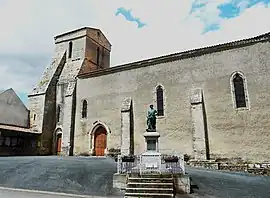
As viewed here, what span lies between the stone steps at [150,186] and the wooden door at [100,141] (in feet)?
35.3

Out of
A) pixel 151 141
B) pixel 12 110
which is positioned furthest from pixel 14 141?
pixel 151 141

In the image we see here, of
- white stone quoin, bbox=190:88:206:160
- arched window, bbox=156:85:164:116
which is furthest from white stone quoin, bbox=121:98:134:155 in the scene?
white stone quoin, bbox=190:88:206:160

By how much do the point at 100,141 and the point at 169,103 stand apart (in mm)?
6837

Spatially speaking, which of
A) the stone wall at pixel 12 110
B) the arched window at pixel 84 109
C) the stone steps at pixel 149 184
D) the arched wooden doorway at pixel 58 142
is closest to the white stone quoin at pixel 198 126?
the stone steps at pixel 149 184

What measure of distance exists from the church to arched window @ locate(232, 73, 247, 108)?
52mm

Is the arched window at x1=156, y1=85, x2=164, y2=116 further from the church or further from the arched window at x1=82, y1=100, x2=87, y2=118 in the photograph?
the arched window at x1=82, y1=100, x2=87, y2=118

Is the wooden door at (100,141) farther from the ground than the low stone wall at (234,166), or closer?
farther from the ground

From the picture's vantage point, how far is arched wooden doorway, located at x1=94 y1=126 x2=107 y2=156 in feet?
62.6

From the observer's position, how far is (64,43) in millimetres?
26094

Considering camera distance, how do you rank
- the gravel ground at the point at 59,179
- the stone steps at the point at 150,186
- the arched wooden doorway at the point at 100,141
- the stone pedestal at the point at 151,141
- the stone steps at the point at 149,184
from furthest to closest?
the arched wooden doorway at the point at 100,141 → the stone pedestal at the point at 151,141 → the gravel ground at the point at 59,179 → the stone steps at the point at 149,184 → the stone steps at the point at 150,186

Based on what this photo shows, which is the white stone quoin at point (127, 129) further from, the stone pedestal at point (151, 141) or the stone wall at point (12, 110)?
the stone wall at point (12, 110)

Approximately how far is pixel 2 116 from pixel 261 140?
21.8m

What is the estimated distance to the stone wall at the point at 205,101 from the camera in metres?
13.9

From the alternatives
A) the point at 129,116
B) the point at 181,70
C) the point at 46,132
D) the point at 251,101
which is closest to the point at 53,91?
the point at 46,132
